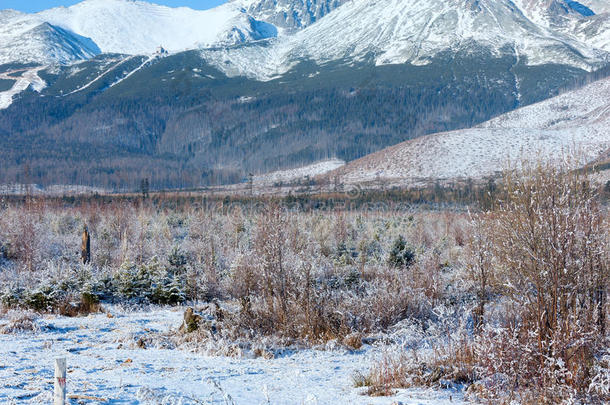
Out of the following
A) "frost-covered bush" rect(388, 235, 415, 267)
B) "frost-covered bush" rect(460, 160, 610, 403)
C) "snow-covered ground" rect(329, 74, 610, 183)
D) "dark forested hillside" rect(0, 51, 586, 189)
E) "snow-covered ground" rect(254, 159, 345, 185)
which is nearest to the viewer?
"frost-covered bush" rect(460, 160, 610, 403)

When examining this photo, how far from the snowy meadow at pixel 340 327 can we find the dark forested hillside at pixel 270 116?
120124 mm

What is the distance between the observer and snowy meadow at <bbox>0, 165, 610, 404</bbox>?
5723 millimetres

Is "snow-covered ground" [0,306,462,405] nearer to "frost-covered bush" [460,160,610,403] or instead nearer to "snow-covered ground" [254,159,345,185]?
"frost-covered bush" [460,160,610,403]

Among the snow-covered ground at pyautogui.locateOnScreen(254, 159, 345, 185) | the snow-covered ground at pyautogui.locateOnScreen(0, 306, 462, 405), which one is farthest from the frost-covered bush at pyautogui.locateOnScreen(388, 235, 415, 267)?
the snow-covered ground at pyautogui.locateOnScreen(254, 159, 345, 185)

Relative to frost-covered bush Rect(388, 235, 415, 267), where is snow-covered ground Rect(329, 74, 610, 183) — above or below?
above

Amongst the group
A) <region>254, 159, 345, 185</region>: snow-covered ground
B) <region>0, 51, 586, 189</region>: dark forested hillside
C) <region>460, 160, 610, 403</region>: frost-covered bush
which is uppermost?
<region>0, 51, 586, 189</region>: dark forested hillside

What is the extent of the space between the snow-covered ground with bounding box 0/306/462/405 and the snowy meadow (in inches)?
1.1

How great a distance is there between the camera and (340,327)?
832cm

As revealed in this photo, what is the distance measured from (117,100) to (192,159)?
45074mm

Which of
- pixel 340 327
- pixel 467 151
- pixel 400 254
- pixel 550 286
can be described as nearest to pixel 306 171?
pixel 467 151

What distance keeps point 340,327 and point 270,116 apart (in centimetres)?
17130

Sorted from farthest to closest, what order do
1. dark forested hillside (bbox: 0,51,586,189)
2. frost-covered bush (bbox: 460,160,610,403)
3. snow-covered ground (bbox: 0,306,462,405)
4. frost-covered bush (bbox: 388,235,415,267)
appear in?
dark forested hillside (bbox: 0,51,586,189) < frost-covered bush (bbox: 388,235,415,267) < frost-covered bush (bbox: 460,160,610,403) < snow-covered ground (bbox: 0,306,462,405)

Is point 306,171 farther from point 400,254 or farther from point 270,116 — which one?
point 400,254

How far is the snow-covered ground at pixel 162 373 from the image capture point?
550 cm
